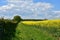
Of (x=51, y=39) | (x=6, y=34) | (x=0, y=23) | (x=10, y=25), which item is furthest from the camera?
(x=51, y=39)

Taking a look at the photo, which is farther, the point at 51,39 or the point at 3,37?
the point at 51,39

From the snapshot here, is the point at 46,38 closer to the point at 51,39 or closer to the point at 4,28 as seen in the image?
the point at 51,39

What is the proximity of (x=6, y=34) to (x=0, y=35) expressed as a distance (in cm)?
85

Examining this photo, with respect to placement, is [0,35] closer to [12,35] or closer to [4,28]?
[4,28]

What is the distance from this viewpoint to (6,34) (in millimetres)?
14336

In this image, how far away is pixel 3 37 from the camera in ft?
45.5

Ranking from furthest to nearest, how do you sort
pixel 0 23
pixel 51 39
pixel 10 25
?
pixel 51 39 → pixel 10 25 → pixel 0 23

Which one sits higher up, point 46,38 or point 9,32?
point 9,32

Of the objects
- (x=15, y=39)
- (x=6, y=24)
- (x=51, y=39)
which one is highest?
(x=6, y=24)

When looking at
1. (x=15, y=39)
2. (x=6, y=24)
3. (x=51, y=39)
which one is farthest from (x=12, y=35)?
(x=51, y=39)

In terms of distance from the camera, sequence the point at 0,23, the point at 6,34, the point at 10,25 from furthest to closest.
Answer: the point at 10,25
the point at 6,34
the point at 0,23

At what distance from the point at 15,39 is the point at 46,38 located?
948cm

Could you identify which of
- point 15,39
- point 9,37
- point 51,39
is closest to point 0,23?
point 9,37

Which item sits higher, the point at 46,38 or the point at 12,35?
the point at 12,35
